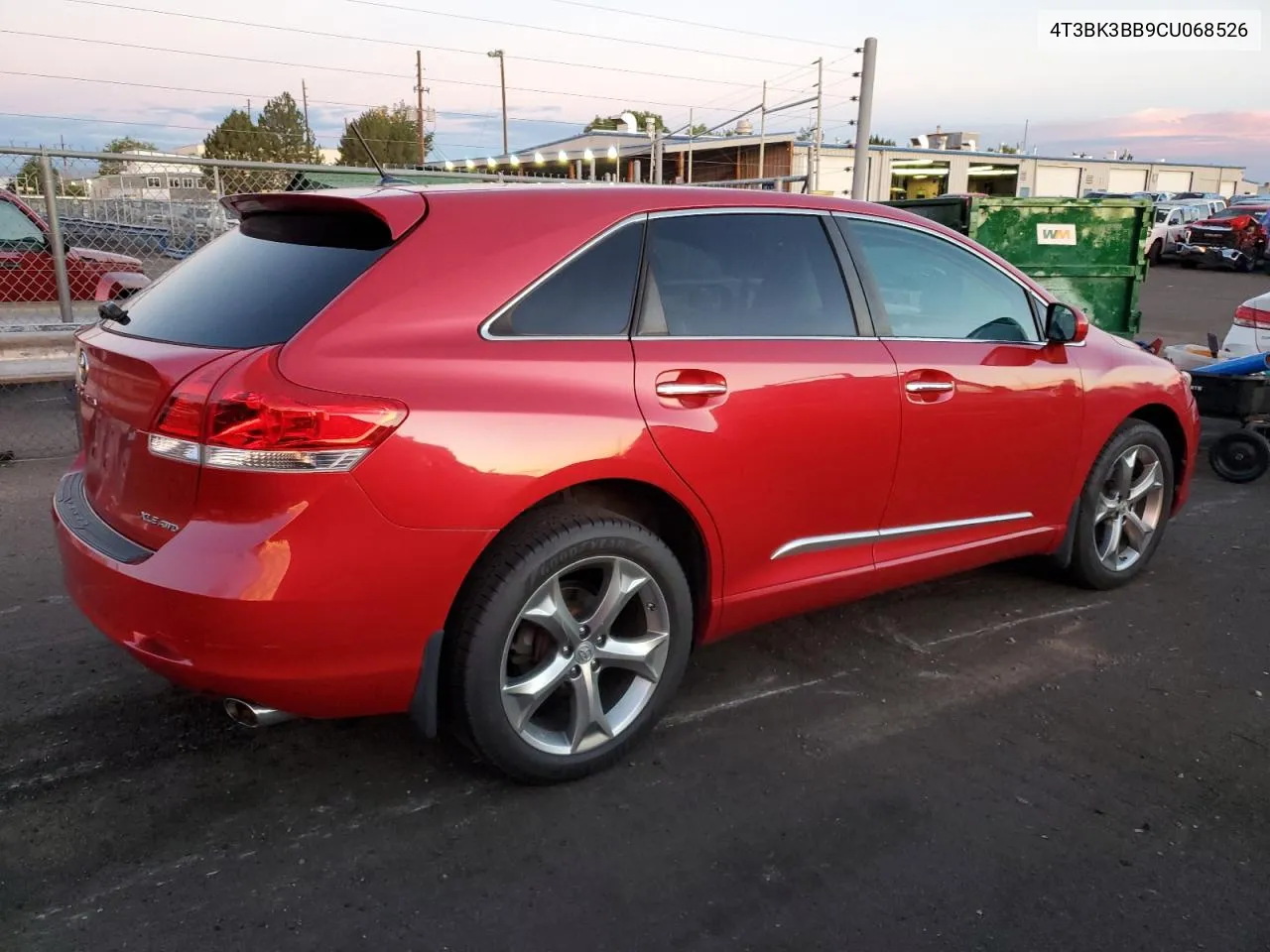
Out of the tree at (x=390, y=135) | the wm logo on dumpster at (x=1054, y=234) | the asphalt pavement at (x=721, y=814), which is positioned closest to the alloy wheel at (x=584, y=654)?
the asphalt pavement at (x=721, y=814)

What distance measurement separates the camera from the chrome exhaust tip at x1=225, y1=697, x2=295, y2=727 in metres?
2.69

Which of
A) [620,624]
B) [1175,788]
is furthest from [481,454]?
[1175,788]

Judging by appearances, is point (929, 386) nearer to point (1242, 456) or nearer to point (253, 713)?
point (253, 713)

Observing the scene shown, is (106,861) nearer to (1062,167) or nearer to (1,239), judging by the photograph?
(1,239)

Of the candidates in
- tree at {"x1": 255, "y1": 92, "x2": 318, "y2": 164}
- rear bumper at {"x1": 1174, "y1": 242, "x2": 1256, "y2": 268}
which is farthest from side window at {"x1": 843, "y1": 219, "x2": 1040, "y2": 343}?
tree at {"x1": 255, "y1": 92, "x2": 318, "y2": 164}

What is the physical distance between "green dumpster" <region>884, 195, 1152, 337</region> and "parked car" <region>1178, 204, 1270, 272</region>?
25.6 meters

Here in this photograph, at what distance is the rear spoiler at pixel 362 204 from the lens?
9.42 ft

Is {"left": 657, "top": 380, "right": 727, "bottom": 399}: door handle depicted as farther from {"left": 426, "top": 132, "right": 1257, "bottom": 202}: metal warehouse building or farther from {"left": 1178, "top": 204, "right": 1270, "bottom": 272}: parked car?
{"left": 1178, "top": 204, "right": 1270, "bottom": 272}: parked car

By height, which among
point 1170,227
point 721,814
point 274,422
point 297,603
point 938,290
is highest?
point 1170,227

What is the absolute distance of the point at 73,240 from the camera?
8336mm

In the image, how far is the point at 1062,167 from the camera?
192ft

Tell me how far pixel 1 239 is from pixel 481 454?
8.21m

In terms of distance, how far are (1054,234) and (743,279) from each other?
21.3 feet

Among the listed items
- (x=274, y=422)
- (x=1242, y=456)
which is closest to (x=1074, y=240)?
(x=1242, y=456)
